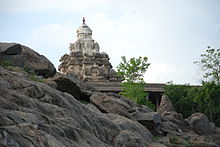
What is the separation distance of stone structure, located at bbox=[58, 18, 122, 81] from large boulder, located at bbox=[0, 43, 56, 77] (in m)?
35.9

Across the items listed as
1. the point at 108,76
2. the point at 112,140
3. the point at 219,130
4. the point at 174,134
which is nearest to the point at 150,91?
the point at 108,76

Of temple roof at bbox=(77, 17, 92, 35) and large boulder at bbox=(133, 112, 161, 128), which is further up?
temple roof at bbox=(77, 17, 92, 35)

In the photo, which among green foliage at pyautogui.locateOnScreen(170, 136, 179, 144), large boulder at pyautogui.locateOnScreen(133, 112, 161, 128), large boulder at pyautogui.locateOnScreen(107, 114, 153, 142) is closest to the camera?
large boulder at pyautogui.locateOnScreen(107, 114, 153, 142)

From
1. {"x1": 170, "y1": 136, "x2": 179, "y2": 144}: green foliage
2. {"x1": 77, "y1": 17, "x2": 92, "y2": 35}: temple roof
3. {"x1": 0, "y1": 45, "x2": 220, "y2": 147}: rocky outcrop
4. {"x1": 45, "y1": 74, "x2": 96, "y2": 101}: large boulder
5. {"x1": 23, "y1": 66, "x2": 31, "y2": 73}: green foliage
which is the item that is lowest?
{"x1": 170, "y1": 136, "x2": 179, "y2": 144}: green foliage

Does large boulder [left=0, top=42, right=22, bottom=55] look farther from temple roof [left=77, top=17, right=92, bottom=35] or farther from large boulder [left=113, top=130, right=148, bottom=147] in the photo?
temple roof [left=77, top=17, right=92, bottom=35]

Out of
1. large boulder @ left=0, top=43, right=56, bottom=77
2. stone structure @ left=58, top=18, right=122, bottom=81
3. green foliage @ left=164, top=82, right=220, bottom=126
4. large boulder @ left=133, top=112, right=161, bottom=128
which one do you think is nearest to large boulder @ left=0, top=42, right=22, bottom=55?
large boulder @ left=0, top=43, right=56, bottom=77

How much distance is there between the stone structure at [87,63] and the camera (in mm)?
60338

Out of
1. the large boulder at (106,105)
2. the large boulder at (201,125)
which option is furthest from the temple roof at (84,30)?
the large boulder at (106,105)

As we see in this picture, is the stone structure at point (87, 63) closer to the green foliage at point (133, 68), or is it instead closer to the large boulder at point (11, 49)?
the green foliage at point (133, 68)

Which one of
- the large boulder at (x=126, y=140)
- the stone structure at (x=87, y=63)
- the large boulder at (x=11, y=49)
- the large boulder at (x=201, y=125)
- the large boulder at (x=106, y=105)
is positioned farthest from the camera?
the stone structure at (x=87, y=63)

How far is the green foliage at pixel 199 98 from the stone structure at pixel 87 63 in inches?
616

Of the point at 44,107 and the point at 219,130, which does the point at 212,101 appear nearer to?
the point at 219,130

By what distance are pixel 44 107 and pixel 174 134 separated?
44.5ft

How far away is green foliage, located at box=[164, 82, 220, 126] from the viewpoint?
37.7m
